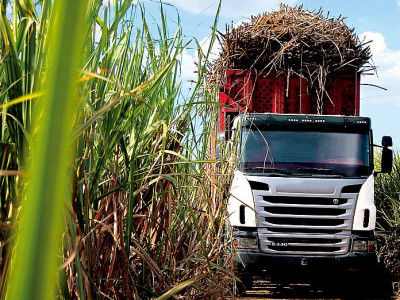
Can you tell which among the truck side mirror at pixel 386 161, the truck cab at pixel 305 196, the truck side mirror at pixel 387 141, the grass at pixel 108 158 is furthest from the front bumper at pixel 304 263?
the grass at pixel 108 158

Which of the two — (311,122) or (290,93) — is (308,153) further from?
(290,93)

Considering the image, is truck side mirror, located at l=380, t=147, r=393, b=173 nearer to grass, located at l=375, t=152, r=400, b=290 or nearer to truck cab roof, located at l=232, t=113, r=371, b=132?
truck cab roof, located at l=232, t=113, r=371, b=132

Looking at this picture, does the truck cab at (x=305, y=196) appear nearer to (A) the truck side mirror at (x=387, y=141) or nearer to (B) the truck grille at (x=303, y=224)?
(B) the truck grille at (x=303, y=224)

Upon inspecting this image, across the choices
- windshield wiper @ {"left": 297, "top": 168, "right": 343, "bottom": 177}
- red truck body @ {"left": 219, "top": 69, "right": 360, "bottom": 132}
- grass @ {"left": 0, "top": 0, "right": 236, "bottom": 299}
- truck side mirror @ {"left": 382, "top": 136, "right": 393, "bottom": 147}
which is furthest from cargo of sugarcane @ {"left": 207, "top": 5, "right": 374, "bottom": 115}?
grass @ {"left": 0, "top": 0, "right": 236, "bottom": 299}

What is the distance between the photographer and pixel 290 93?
946cm

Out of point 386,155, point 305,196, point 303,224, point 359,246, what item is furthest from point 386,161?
point 303,224

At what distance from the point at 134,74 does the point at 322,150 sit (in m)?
6.22

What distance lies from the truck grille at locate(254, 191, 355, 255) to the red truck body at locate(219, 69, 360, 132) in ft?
5.57

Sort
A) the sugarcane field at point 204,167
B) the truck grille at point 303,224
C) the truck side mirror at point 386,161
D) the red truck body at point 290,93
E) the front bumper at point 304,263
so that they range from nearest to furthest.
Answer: the sugarcane field at point 204,167 → the front bumper at point 304,263 → the truck grille at point 303,224 → the truck side mirror at point 386,161 → the red truck body at point 290,93

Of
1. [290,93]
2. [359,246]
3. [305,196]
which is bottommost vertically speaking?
[359,246]

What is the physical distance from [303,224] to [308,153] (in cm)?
106

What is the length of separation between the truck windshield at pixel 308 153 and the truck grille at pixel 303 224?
1.42 feet

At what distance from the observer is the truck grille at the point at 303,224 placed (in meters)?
8.29

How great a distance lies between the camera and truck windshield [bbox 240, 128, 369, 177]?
26.8 ft
